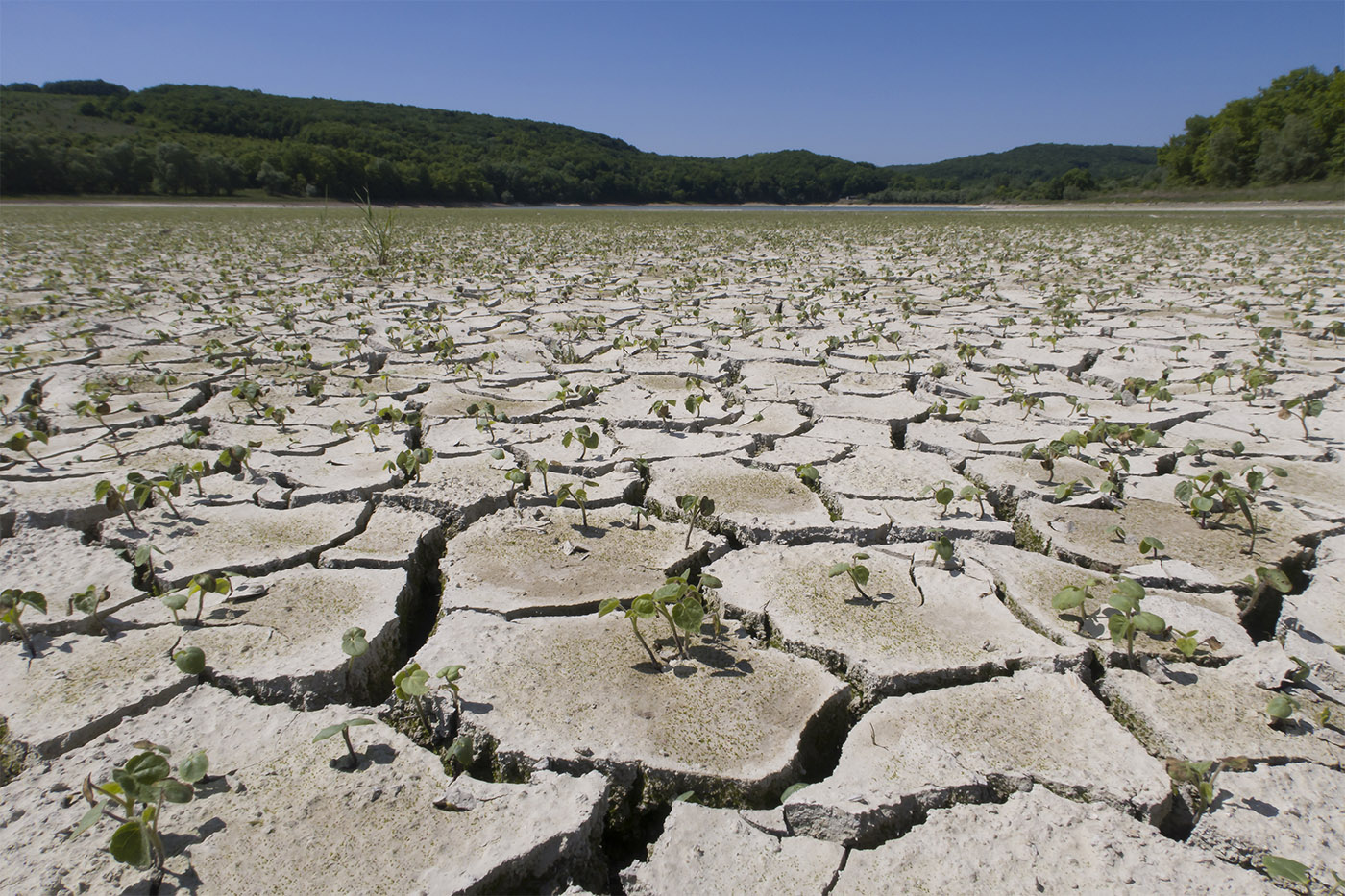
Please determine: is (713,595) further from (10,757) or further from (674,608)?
(10,757)

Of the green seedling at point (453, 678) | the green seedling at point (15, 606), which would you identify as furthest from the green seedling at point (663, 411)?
→ the green seedling at point (15, 606)

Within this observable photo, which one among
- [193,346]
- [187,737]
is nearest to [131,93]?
[193,346]

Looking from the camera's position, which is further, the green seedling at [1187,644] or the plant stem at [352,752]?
the green seedling at [1187,644]

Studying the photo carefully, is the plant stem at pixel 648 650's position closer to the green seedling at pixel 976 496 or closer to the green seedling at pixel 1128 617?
the green seedling at pixel 1128 617

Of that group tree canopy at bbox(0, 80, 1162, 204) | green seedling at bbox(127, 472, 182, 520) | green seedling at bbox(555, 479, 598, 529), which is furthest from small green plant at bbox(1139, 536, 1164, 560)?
tree canopy at bbox(0, 80, 1162, 204)

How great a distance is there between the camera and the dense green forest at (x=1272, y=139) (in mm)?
30000

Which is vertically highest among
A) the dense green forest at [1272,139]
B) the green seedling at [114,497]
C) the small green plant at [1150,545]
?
the dense green forest at [1272,139]

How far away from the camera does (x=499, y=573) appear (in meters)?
1.79

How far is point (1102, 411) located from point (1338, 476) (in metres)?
0.85

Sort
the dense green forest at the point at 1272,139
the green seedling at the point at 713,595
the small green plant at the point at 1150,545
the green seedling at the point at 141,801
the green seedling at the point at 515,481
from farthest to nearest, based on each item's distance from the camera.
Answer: the dense green forest at the point at 1272,139 → the green seedling at the point at 515,481 → the small green plant at the point at 1150,545 → the green seedling at the point at 713,595 → the green seedling at the point at 141,801

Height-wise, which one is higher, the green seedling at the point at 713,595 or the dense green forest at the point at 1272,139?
the dense green forest at the point at 1272,139

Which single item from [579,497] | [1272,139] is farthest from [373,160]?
[1272,139]

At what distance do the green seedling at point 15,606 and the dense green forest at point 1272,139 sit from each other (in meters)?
40.0

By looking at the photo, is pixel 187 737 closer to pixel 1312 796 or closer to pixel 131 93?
pixel 1312 796
